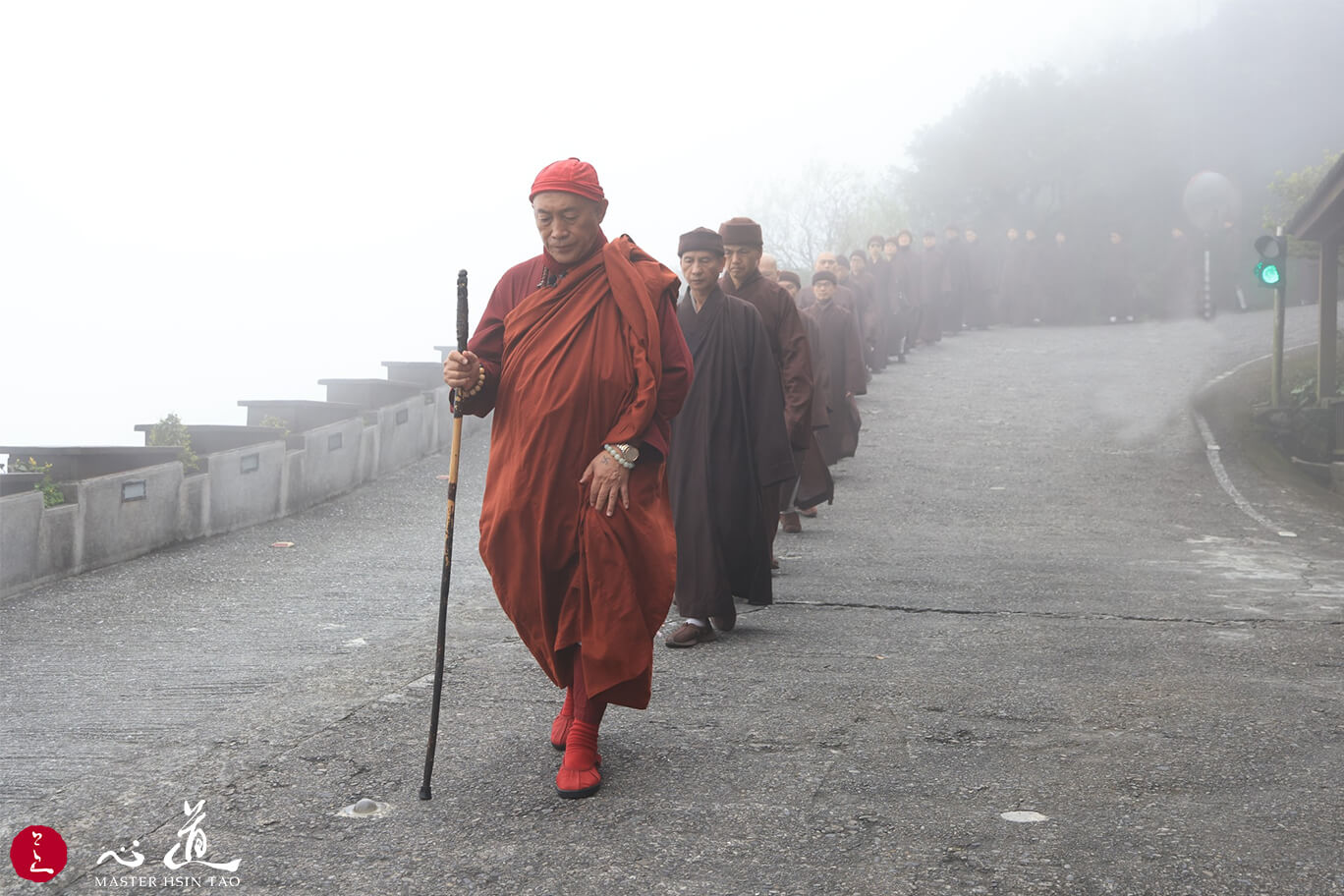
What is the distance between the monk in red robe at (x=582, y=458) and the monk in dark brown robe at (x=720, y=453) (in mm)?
1882

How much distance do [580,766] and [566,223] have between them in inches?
65.7

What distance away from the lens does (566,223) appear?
173 inches

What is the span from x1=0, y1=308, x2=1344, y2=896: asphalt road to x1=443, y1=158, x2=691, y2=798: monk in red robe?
445mm

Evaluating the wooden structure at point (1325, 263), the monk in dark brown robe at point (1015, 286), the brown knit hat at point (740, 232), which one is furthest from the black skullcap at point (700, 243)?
the monk in dark brown robe at point (1015, 286)

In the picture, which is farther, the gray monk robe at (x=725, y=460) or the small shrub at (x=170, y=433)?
the small shrub at (x=170, y=433)

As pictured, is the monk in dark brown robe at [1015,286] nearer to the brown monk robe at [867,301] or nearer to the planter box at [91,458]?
the brown monk robe at [867,301]

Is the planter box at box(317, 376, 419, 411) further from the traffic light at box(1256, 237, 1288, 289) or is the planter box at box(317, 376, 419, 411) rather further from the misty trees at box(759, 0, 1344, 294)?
the misty trees at box(759, 0, 1344, 294)

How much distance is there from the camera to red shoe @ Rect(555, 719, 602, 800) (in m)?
4.13

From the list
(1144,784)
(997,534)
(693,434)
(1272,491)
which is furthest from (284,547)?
(1272,491)

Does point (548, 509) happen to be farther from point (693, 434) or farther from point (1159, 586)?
point (1159, 586)

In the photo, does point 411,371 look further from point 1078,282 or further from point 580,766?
point 1078,282

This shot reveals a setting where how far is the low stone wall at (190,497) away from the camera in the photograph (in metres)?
7.91

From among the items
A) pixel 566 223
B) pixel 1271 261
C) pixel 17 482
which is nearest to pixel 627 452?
pixel 566 223

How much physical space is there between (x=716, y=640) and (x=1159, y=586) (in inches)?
121
